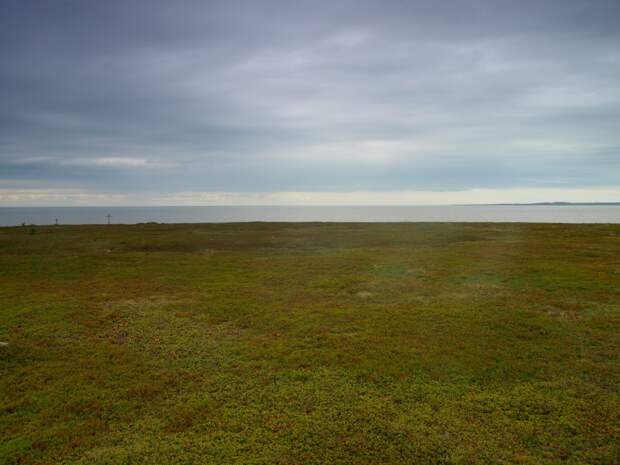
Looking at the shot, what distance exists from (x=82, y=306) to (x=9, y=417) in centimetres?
986

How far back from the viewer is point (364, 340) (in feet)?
44.0

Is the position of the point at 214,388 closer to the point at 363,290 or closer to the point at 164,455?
the point at 164,455

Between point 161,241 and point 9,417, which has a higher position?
point 161,241

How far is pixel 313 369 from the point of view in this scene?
11258mm

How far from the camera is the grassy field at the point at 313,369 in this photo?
7.92m

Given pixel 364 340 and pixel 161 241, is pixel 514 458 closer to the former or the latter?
pixel 364 340

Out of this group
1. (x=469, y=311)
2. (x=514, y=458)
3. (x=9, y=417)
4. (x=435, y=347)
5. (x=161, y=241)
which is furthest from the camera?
(x=161, y=241)

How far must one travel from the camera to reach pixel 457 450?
7621 mm

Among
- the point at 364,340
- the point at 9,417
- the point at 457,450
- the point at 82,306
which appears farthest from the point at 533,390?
the point at 82,306

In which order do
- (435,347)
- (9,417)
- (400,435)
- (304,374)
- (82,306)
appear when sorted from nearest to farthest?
1. (400,435)
2. (9,417)
3. (304,374)
4. (435,347)
5. (82,306)

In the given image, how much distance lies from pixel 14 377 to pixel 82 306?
7.42m

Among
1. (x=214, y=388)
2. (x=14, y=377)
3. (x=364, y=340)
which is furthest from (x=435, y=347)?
(x=14, y=377)

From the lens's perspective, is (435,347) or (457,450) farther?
(435,347)

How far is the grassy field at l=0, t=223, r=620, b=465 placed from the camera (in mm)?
7918
